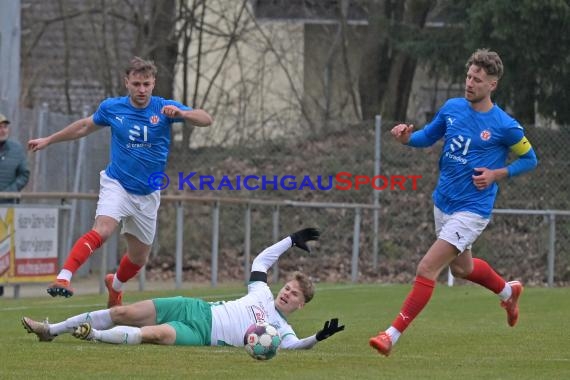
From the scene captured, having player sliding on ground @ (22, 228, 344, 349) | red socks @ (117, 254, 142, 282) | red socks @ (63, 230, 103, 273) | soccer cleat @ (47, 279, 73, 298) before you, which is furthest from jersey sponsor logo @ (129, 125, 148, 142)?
player sliding on ground @ (22, 228, 344, 349)

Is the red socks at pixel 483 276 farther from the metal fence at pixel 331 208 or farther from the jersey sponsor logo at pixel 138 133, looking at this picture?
the metal fence at pixel 331 208

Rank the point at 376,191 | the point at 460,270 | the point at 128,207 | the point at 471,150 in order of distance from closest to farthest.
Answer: the point at 471,150 < the point at 460,270 < the point at 128,207 < the point at 376,191

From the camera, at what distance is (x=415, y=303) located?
984 cm

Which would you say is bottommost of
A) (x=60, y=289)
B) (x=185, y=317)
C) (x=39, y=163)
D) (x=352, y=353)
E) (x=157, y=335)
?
(x=352, y=353)

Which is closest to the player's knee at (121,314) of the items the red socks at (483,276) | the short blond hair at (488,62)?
the red socks at (483,276)

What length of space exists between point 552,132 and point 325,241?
4372 millimetres

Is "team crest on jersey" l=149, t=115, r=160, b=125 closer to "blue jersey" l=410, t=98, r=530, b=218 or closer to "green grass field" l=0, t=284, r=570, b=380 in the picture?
"green grass field" l=0, t=284, r=570, b=380

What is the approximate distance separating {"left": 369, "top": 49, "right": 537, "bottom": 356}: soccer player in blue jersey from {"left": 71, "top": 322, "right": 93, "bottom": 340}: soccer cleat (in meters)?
2.18

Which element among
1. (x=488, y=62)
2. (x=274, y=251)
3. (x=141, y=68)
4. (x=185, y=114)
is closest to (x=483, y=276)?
(x=274, y=251)

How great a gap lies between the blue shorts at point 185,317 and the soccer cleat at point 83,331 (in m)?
0.54

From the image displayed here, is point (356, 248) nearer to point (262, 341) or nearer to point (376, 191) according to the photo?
point (376, 191)

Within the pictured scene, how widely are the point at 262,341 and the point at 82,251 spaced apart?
265cm

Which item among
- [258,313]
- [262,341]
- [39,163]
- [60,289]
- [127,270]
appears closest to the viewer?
[262,341]

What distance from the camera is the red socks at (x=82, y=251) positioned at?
35.6 ft
